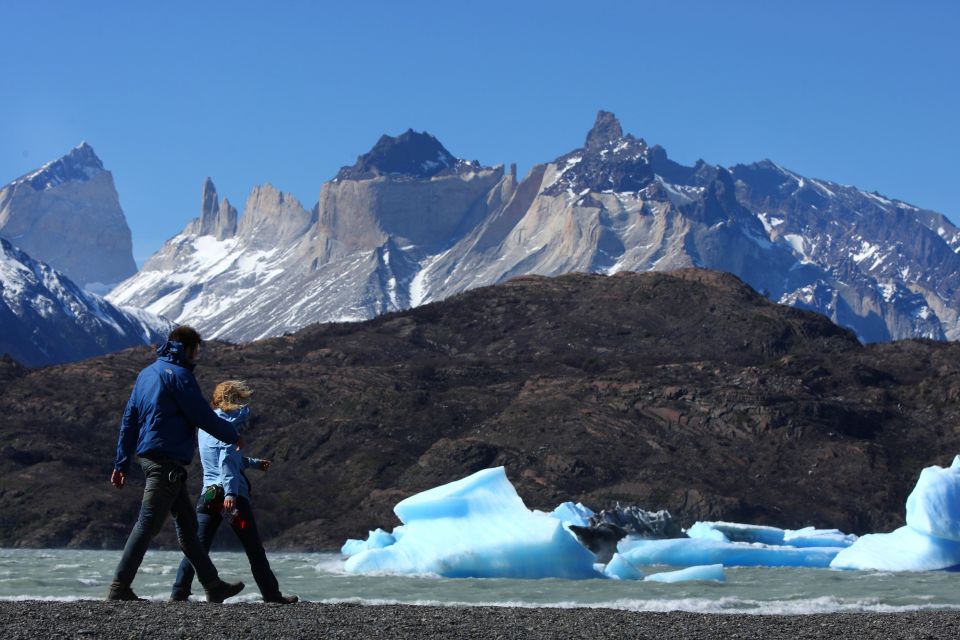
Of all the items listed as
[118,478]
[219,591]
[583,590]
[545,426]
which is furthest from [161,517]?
[545,426]

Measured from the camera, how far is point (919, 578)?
44.1m

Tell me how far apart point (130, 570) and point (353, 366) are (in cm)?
11414

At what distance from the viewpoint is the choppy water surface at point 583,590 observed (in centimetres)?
2784

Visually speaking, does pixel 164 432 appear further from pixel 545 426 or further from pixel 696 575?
pixel 545 426

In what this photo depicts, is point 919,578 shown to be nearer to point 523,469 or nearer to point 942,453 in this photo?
point 523,469

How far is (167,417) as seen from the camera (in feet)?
53.4

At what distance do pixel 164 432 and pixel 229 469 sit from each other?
1165 millimetres

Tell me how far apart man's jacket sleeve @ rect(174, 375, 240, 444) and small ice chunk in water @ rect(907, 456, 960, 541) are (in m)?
35.9

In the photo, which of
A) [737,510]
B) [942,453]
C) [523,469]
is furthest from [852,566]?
[942,453]

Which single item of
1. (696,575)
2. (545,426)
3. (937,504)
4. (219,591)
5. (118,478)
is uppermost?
(545,426)

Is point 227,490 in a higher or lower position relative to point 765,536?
lower

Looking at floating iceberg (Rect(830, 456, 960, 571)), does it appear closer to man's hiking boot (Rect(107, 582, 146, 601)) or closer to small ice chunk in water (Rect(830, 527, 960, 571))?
small ice chunk in water (Rect(830, 527, 960, 571))

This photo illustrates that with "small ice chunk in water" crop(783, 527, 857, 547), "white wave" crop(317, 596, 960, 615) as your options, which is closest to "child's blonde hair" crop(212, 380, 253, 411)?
"white wave" crop(317, 596, 960, 615)

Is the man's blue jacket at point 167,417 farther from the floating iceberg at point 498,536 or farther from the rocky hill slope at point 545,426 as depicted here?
the rocky hill slope at point 545,426
